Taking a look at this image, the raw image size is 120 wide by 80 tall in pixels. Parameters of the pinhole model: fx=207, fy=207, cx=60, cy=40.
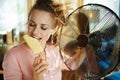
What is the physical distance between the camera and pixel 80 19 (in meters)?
1.24

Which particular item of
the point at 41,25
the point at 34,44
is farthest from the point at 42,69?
the point at 41,25

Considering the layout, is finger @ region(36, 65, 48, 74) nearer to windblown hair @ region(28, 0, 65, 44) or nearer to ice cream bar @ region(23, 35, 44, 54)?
ice cream bar @ region(23, 35, 44, 54)

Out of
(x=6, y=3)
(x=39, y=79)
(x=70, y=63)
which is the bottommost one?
(x=39, y=79)

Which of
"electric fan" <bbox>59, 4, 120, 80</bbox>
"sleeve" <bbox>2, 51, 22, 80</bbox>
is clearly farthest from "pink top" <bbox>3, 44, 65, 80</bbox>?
"electric fan" <bbox>59, 4, 120, 80</bbox>

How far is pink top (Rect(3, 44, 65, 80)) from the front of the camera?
1.36m

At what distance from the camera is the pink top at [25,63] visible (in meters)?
1.36

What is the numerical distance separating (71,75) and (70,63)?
0.33 feet

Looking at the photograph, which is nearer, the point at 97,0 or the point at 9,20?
the point at 97,0

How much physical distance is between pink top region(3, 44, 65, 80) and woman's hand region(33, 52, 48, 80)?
0.03m

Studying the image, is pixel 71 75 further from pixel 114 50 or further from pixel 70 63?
pixel 114 50

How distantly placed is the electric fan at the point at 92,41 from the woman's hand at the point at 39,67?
164 millimetres

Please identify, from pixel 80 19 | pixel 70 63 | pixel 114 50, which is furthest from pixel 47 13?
pixel 114 50

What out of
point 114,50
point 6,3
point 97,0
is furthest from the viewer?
point 6,3

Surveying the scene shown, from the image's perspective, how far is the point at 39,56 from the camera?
134 cm
